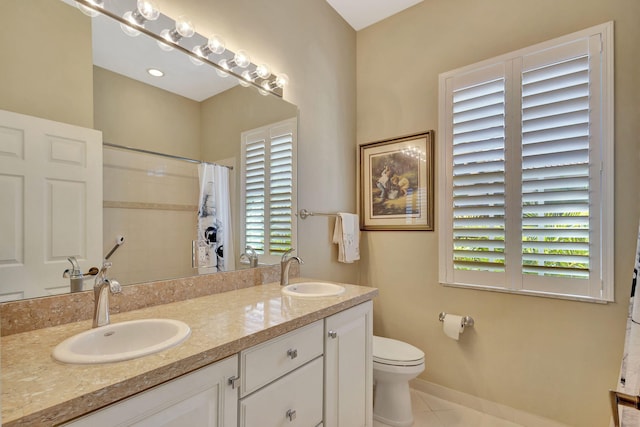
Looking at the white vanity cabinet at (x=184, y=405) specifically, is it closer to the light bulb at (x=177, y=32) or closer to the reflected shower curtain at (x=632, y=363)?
the light bulb at (x=177, y=32)

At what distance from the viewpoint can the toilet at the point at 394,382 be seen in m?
1.79

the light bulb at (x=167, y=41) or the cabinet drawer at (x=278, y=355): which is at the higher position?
the light bulb at (x=167, y=41)

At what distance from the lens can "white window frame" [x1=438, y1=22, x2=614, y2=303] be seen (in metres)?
1.63

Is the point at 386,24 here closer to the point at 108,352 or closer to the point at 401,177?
the point at 401,177

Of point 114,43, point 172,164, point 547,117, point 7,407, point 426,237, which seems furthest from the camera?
point 426,237

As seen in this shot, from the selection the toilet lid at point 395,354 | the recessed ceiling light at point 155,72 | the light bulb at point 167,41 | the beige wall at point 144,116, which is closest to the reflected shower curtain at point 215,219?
the beige wall at point 144,116

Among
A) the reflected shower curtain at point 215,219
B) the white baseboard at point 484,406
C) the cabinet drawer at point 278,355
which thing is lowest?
the white baseboard at point 484,406

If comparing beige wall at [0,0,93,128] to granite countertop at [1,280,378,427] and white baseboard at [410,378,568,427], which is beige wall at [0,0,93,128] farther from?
white baseboard at [410,378,568,427]

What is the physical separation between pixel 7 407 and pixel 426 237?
7.00ft

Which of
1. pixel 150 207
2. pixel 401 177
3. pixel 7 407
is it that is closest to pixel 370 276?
pixel 401 177

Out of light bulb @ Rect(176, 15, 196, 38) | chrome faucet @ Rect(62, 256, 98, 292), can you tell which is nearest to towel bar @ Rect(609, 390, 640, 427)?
chrome faucet @ Rect(62, 256, 98, 292)

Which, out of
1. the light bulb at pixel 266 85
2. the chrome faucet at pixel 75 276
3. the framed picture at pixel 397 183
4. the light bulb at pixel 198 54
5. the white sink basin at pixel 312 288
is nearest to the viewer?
the chrome faucet at pixel 75 276

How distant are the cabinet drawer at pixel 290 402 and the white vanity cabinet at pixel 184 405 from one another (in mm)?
78

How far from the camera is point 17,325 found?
974mm
